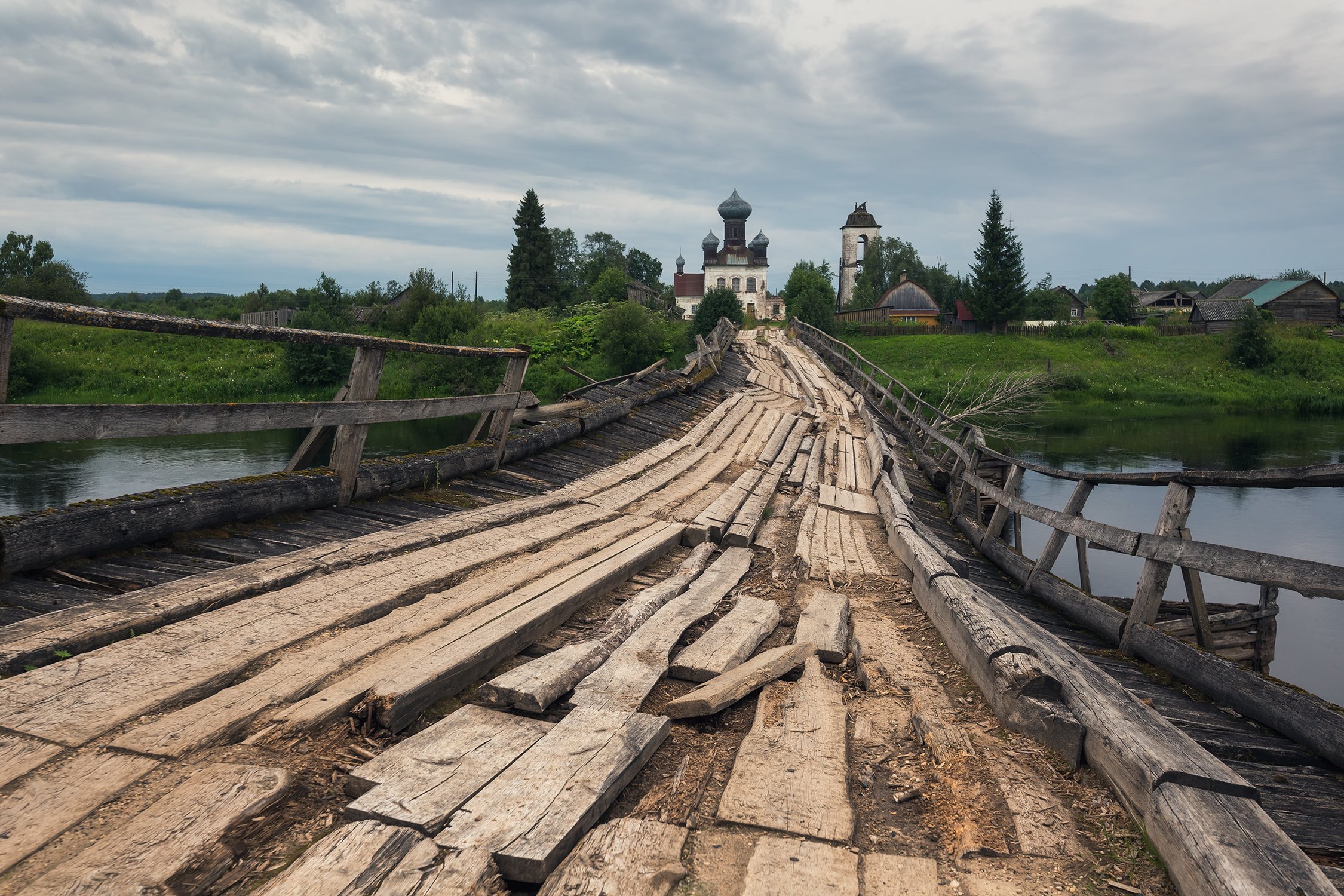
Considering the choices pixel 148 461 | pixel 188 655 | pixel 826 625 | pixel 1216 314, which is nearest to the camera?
pixel 188 655

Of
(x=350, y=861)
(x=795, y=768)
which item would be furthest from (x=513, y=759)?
(x=795, y=768)

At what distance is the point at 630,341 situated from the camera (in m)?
41.5

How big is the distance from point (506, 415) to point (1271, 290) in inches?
3024

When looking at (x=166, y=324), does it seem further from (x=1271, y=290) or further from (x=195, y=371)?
(x=1271, y=290)

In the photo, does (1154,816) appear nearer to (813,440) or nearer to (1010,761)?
(1010,761)

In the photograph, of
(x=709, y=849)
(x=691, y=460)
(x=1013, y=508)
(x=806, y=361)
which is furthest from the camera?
(x=806, y=361)

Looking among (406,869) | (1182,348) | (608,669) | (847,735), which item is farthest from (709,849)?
(1182,348)

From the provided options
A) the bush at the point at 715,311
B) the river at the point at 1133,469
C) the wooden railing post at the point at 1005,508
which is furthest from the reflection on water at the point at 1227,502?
the bush at the point at 715,311

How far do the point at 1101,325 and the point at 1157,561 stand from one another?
54.9 m

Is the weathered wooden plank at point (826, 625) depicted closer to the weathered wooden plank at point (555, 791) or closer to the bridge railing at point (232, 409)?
the weathered wooden plank at point (555, 791)

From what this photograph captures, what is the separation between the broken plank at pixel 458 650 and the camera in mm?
2688

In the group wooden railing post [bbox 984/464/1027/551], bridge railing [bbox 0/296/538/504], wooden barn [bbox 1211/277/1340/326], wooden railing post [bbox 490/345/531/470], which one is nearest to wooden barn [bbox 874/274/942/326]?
wooden barn [bbox 1211/277/1340/326]

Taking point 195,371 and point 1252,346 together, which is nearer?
point 195,371

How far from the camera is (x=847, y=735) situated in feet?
9.98
